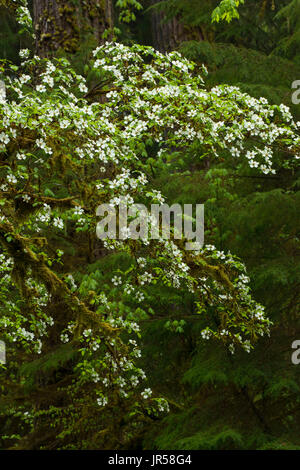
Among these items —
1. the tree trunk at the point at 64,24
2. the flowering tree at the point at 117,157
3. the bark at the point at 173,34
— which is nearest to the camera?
the flowering tree at the point at 117,157

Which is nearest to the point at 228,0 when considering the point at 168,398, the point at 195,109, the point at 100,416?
the point at 195,109

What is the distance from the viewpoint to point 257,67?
713cm

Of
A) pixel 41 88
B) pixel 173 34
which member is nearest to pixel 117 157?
pixel 41 88

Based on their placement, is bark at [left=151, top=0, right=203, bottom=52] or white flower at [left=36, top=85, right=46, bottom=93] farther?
bark at [left=151, top=0, right=203, bottom=52]

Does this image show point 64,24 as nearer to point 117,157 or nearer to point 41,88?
point 41,88

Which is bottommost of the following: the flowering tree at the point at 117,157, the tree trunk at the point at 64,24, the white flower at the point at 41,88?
the flowering tree at the point at 117,157

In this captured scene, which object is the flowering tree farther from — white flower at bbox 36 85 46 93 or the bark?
the bark

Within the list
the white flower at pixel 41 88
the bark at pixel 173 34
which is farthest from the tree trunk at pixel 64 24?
the white flower at pixel 41 88

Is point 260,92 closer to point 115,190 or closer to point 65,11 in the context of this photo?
point 115,190

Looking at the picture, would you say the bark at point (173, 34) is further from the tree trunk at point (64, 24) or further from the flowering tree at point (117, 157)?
the flowering tree at point (117, 157)

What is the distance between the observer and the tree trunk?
800cm

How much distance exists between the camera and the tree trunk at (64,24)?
26.2 feet

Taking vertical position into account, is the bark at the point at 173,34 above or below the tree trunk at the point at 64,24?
above

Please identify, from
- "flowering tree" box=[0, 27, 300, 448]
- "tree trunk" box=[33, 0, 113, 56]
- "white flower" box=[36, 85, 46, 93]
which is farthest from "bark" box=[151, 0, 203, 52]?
"white flower" box=[36, 85, 46, 93]
